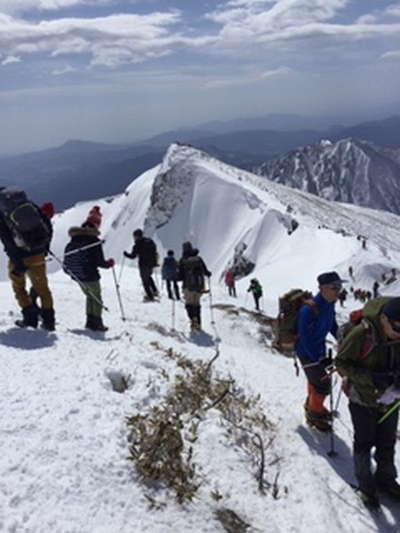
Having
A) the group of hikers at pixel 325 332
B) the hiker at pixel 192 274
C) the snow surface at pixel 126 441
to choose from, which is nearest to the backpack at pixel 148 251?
the snow surface at pixel 126 441

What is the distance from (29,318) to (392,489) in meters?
6.75

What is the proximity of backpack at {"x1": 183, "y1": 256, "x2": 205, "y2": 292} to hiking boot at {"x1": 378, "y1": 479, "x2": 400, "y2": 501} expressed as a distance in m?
7.82

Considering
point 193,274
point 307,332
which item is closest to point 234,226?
point 193,274

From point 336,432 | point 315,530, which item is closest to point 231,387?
point 336,432

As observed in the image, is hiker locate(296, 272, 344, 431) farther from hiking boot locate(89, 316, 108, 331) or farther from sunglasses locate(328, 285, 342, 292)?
hiking boot locate(89, 316, 108, 331)

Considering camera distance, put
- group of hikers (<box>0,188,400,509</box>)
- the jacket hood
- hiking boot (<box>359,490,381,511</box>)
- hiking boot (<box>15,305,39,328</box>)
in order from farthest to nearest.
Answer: the jacket hood → hiking boot (<box>15,305,39,328</box>) → hiking boot (<box>359,490,381,511</box>) → group of hikers (<box>0,188,400,509</box>)

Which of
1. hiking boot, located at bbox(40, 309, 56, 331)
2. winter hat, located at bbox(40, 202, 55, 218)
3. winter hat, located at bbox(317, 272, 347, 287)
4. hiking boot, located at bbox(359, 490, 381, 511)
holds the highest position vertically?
winter hat, located at bbox(40, 202, 55, 218)

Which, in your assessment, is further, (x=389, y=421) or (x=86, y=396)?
(x=86, y=396)

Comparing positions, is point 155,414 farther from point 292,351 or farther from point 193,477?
point 292,351

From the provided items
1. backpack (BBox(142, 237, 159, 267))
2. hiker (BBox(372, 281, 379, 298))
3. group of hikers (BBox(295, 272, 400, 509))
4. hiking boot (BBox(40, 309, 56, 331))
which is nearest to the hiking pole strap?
group of hikers (BBox(295, 272, 400, 509))

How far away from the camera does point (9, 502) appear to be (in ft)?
14.6

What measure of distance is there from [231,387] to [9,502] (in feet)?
15.1

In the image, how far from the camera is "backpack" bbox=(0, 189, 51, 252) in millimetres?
8633

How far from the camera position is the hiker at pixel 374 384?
539 centimetres
